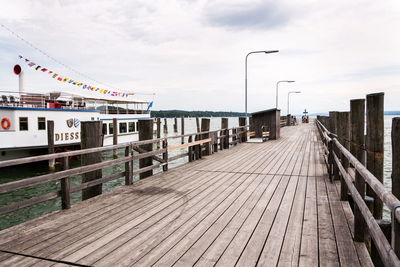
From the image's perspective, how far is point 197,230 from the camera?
430 cm

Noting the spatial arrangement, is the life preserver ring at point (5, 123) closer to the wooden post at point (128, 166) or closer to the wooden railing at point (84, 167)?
the wooden railing at point (84, 167)

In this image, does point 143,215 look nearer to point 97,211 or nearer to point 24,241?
point 97,211

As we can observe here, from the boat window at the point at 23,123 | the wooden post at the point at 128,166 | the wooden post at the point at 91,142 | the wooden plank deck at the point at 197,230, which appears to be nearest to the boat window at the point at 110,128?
the boat window at the point at 23,123

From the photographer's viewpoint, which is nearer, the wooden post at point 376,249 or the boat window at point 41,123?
the wooden post at point 376,249

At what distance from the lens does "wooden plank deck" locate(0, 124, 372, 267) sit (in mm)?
3451

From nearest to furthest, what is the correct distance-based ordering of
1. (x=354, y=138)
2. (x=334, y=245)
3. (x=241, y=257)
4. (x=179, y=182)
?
(x=241, y=257) → (x=334, y=245) → (x=354, y=138) → (x=179, y=182)

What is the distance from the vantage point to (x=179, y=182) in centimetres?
748

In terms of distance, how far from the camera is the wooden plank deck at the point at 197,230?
3451 millimetres

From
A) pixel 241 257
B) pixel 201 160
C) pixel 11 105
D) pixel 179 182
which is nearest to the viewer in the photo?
pixel 241 257

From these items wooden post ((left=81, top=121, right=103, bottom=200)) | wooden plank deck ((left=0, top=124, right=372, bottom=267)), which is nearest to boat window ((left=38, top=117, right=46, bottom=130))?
wooden post ((left=81, top=121, right=103, bottom=200))

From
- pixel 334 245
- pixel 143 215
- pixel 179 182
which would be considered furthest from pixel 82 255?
pixel 179 182

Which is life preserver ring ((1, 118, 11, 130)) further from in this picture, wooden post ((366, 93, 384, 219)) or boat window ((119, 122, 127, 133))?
wooden post ((366, 93, 384, 219))

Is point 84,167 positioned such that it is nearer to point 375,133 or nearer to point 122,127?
point 375,133

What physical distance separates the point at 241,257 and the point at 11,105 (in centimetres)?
2095
